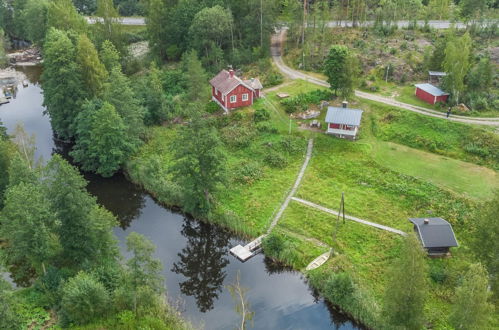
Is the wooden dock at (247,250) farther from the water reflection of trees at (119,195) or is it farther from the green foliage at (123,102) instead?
the green foliage at (123,102)

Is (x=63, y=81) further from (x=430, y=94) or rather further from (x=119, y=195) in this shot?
(x=430, y=94)

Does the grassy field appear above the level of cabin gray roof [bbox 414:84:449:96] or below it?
below

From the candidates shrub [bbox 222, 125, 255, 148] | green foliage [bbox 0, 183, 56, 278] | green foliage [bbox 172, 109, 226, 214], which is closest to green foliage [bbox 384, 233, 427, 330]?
green foliage [bbox 172, 109, 226, 214]

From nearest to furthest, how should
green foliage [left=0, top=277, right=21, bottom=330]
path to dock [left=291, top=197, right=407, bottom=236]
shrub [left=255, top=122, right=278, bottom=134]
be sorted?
green foliage [left=0, top=277, right=21, bottom=330]
path to dock [left=291, top=197, right=407, bottom=236]
shrub [left=255, top=122, right=278, bottom=134]

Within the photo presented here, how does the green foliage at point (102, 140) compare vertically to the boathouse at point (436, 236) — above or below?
above

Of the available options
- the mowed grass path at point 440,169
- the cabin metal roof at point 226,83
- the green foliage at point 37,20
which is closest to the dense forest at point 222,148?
the green foliage at point 37,20

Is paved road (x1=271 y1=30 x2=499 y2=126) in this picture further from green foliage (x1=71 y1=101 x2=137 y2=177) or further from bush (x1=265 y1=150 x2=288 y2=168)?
green foliage (x1=71 y1=101 x2=137 y2=177)
